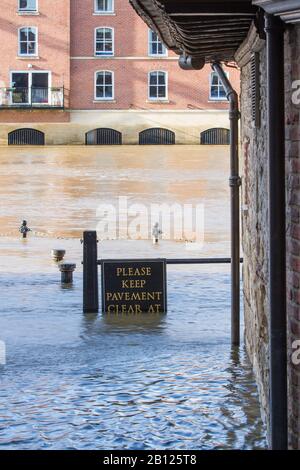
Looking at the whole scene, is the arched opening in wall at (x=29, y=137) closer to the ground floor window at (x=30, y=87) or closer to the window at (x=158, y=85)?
the ground floor window at (x=30, y=87)

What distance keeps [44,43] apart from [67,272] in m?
51.0

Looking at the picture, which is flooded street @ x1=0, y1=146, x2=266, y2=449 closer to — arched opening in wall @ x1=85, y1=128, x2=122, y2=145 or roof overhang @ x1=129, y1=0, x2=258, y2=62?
roof overhang @ x1=129, y1=0, x2=258, y2=62

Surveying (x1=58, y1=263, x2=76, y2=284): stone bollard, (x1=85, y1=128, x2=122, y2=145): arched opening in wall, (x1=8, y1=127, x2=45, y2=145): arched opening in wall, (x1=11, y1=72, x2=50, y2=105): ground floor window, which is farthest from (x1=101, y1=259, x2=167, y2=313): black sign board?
(x1=11, y1=72, x2=50, y2=105): ground floor window

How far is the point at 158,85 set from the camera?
66.1 meters

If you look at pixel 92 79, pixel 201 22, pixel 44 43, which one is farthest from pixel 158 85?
pixel 201 22

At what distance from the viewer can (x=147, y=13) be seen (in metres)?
8.12

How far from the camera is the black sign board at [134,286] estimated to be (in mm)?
12758

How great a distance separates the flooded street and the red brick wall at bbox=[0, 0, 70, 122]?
139 ft

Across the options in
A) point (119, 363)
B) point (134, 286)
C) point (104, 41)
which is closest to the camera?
point (119, 363)

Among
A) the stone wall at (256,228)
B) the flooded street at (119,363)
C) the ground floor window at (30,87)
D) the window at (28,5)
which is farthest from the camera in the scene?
the ground floor window at (30,87)

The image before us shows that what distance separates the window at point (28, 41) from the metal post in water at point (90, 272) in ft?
176

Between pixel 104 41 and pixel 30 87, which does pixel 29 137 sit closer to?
pixel 30 87

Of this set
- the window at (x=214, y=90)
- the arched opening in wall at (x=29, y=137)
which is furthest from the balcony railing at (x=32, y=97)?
the window at (x=214, y=90)
